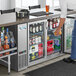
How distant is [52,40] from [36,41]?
0.52 m

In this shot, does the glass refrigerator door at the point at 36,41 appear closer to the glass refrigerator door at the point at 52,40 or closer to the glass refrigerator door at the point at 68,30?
the glass refrigerator door at the point at 52,40

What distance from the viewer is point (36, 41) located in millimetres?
4926

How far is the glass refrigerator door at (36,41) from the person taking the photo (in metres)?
4.82

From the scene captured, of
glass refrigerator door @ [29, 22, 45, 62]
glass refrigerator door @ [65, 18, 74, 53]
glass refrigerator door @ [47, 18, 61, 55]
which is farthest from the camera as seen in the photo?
glass refrigerator door @ [65, 18, 74, 53]

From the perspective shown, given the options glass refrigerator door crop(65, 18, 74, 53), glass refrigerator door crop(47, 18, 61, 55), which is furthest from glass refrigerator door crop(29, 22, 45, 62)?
glass refrigerator door crop(65, 18, 74, 53)

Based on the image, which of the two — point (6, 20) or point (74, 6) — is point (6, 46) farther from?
point (74, 6)

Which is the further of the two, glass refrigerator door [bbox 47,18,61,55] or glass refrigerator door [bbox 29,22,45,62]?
glass refrigerator door [bbox 47,18,61,55]

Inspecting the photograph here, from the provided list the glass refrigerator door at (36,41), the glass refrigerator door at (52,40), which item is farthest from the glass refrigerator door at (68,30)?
the glass refrigerator door at (36,41)

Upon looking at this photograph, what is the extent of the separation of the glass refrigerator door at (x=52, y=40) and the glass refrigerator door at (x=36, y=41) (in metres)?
0.22

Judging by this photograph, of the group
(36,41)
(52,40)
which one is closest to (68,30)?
(52,40)

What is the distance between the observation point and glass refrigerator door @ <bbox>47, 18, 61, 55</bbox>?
523 cm

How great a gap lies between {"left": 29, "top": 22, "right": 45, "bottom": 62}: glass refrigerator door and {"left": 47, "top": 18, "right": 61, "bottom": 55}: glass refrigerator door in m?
0.22

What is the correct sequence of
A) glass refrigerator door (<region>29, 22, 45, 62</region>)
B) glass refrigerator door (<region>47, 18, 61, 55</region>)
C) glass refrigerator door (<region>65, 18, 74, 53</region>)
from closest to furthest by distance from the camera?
1. glass refrigerator door (<region>29, 22, 45, 62</region>)
2. glass refrigerator door (<region>47, 18, 61, 55</region>)
3. glass refrigerator door (<region>65, 18, 74, 53</region>)

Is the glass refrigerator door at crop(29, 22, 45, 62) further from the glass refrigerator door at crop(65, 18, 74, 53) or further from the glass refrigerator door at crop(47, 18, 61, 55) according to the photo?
the glass refrigerator door at crop(65, 18, 74, 53)
